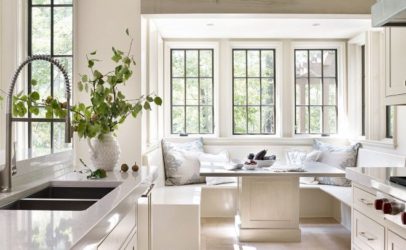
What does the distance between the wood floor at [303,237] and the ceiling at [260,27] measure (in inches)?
91.4

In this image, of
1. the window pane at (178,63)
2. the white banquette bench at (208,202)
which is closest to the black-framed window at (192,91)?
the window pane at (178,63)

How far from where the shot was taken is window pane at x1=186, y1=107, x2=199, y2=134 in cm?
521

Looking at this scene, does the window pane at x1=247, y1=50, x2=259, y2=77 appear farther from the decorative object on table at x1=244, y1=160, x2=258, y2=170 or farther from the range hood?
the range hood

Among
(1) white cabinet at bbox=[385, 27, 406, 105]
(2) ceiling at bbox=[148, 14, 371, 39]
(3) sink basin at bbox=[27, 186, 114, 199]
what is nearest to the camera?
(3) sink basin at bbox=[27, 186, 114, 199]

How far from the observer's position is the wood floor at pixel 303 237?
11.5 feet

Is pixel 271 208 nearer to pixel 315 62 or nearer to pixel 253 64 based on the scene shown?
pixel 253 64

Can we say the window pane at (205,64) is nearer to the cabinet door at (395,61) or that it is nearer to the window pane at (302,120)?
the window pane at (302,120)

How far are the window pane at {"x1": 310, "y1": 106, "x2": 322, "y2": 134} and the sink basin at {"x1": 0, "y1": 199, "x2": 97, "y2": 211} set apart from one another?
167 inches

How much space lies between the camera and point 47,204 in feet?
4.79

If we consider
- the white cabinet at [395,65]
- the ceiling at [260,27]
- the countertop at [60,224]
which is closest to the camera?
the countertop at [60,224]

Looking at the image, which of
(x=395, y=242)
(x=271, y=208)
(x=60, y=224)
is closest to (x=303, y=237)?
(x=271, y=208)

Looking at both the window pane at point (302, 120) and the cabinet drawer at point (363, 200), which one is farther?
the window pane at point (302, 120)

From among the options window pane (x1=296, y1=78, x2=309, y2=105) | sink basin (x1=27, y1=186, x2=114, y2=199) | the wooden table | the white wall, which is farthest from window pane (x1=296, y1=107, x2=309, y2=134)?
sink basin (x1=27, y1=186, x2=114, y2=199)

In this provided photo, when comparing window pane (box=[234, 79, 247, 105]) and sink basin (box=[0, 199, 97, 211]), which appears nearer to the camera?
sink basin (box=[0, 199, 97, 211])
